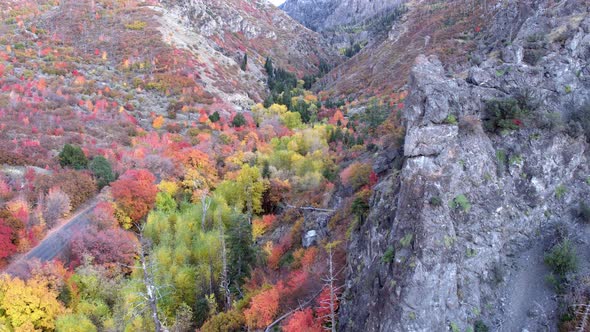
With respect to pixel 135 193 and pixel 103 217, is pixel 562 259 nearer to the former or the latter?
pixel 103 217

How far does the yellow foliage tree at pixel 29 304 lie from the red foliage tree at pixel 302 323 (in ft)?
62.0

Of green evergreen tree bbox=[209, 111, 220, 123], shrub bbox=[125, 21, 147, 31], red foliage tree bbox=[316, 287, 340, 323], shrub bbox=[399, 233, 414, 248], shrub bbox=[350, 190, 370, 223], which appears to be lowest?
green evergreen tree bbox=[209, 111, 220, 123]

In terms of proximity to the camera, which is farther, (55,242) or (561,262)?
→ (55,242)

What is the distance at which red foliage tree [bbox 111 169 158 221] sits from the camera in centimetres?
4053

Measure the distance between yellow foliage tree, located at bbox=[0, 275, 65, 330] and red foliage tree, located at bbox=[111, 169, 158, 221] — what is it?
41.5 ft

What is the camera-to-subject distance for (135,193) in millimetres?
41531

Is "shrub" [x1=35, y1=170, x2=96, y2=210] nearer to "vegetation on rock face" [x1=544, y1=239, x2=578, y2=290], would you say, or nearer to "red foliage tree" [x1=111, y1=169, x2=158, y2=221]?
"red foliage tree" [x1=111, y1=169, x2=158, y2=221]

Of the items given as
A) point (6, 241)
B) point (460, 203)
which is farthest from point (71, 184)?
point (460, 203)

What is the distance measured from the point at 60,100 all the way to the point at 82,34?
35.9 metres

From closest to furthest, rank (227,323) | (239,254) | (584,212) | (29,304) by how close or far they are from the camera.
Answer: (584,212) → (227,323) → (29,304) → (239,254)

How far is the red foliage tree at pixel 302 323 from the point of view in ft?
68.9

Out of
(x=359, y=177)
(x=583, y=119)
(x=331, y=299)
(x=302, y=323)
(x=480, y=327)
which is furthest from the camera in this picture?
(x=359, y=177)

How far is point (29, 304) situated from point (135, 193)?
52.3 ft

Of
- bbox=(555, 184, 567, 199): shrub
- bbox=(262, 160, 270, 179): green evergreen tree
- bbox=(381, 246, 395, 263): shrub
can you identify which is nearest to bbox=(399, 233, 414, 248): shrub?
bbox=(381, 246, 395, 263): shrub
